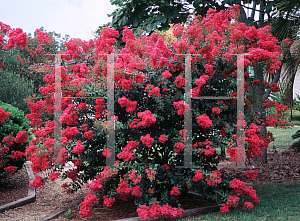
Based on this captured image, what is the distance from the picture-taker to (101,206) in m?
4.99

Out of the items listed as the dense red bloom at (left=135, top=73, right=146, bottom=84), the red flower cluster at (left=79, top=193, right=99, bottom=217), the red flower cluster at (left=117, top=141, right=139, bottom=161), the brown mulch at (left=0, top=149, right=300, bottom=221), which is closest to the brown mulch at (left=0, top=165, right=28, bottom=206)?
the brown mulch at (left=0, top=149, right=300, bottom=221)

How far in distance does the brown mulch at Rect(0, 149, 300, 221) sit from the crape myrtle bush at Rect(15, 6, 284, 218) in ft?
1.57

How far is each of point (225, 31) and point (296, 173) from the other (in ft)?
12.8

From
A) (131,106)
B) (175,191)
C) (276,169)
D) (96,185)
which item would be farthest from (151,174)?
(276,169)

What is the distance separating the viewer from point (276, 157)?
8.60m

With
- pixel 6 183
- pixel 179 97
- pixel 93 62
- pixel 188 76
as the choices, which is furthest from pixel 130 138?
pixel 6 183

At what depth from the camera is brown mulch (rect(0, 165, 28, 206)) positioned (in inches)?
221

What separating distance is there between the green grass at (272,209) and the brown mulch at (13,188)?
3.43m

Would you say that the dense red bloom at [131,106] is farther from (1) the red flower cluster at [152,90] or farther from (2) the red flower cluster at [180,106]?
Answer: (2) the red flower cluster at [180,106]

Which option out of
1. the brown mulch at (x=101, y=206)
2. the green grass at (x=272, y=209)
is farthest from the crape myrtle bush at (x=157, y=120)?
the brown mulch at (x=101, y=206)

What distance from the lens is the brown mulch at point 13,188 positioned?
5621 mm

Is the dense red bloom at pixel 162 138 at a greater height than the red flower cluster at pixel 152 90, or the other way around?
the red flower cluster at pixel 152 90

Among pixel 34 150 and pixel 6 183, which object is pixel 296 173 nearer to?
pixel 34 150

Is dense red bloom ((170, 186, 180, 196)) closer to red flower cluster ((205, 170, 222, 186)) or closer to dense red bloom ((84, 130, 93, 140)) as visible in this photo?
red flower cluster ((205, 170, 222, 186))
